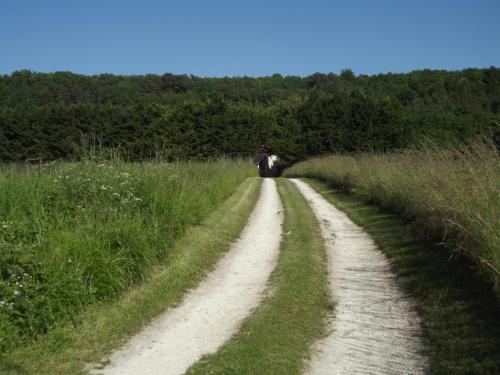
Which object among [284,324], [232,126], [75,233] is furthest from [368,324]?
[232,126]

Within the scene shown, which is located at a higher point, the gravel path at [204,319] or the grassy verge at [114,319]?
the grassy verge at [114,319]

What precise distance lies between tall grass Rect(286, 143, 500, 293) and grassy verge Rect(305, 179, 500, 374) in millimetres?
309

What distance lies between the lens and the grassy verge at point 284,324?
503 centimetres

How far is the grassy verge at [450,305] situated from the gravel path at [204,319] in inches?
96.6

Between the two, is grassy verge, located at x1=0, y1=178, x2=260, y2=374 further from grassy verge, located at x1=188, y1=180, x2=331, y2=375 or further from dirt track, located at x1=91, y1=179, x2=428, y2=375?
grassy verge, located at x1=188, y1=180, x2=331, y2=375

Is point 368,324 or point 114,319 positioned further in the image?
point 114,319

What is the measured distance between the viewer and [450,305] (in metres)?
6.49

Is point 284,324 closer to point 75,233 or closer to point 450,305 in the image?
point 450,305

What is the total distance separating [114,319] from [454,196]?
676 centimetres

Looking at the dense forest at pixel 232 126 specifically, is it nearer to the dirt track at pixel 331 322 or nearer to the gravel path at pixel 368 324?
the dirt track at pixel 331 322

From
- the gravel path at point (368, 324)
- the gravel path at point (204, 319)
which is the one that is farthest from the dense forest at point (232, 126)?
the gravel path at point (368, 324)

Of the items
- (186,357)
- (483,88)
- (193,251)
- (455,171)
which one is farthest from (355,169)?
(483,88)

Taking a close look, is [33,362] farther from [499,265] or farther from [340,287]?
[499,265]

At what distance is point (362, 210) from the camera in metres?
16.5
